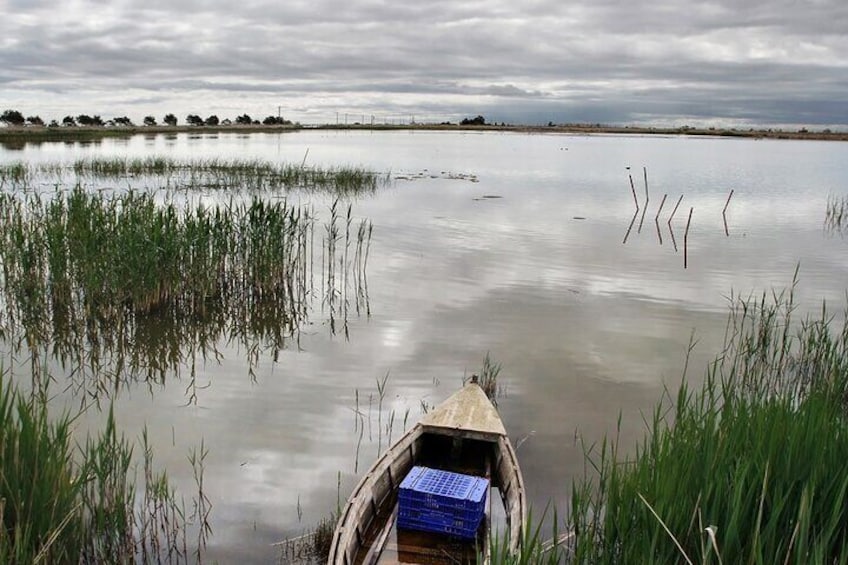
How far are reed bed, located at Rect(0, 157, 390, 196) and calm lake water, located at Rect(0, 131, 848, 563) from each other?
383 cm

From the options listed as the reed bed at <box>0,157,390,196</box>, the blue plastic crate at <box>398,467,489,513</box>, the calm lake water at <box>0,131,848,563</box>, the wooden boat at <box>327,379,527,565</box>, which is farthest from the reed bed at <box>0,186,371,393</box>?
the reed bed at <box>0,157,390,196</box>

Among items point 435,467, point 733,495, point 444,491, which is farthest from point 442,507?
point 733,495

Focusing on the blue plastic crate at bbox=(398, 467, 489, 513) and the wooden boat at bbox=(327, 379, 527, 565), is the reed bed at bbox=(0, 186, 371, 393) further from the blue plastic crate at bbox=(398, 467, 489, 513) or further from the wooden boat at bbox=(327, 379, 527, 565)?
the blue plastic crate at bbox=(398, 467, 489, 513)

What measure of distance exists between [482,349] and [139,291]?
4.73m

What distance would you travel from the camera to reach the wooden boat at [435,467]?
447cm

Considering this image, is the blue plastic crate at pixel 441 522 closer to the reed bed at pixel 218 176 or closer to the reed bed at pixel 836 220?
the reed bed at pixel 836 220

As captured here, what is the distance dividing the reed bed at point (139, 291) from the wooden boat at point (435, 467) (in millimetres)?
3540

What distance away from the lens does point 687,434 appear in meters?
3.85

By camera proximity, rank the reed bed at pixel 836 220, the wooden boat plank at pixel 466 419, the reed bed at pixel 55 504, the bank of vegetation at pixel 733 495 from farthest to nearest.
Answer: the reed bed at pixel 836 220 < the wooden boat plank at pixel 466 419 < the reed bed at pixel 55 504 < the bank of vegetation at pixel 733 495

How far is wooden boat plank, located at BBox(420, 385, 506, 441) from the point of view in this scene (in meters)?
5.92

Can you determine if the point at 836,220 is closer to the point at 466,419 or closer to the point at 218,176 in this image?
the point at 466,419

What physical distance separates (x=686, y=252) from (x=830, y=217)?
8.61m

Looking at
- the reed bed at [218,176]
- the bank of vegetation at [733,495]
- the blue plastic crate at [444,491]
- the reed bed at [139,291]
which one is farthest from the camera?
the reed bed at [218,176]

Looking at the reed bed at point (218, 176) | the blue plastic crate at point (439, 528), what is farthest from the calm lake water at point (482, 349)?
the reed bed at point (218, 176)
